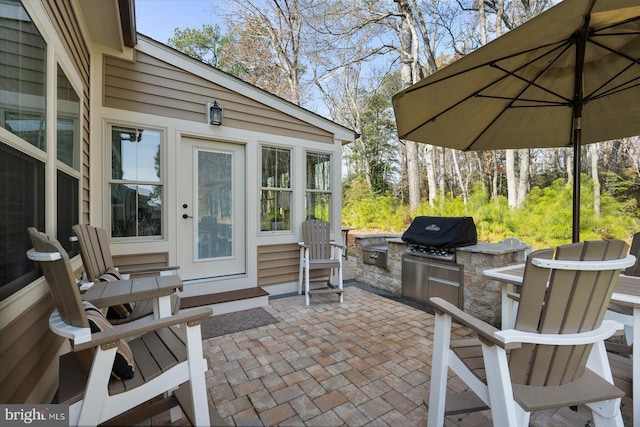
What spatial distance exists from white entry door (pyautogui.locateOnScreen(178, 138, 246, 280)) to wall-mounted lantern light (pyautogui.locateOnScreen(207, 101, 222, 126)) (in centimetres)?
28

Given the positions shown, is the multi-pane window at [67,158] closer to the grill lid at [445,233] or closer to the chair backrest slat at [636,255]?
→ the grill lid at [445,233]

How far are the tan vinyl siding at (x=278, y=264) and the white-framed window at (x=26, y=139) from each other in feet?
7.35

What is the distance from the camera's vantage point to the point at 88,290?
1711mm

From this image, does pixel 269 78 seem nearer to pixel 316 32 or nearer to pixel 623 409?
pixel 316 32

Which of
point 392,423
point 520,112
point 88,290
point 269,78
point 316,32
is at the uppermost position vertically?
point 316,32

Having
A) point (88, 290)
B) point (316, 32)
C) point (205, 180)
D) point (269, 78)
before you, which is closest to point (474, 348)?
point (88, 290)

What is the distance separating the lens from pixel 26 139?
138 cm

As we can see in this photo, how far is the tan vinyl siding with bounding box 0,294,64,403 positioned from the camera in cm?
116

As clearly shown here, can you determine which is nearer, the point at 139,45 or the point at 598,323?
the point at 598,323

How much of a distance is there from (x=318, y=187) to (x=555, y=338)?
359cm

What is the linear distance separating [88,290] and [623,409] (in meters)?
3.27

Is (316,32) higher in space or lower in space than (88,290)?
higher

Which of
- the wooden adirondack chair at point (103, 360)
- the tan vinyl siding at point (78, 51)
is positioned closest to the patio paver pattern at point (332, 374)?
the wooden adirondack chair at point (103, 360)

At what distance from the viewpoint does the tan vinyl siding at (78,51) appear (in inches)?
71.9
